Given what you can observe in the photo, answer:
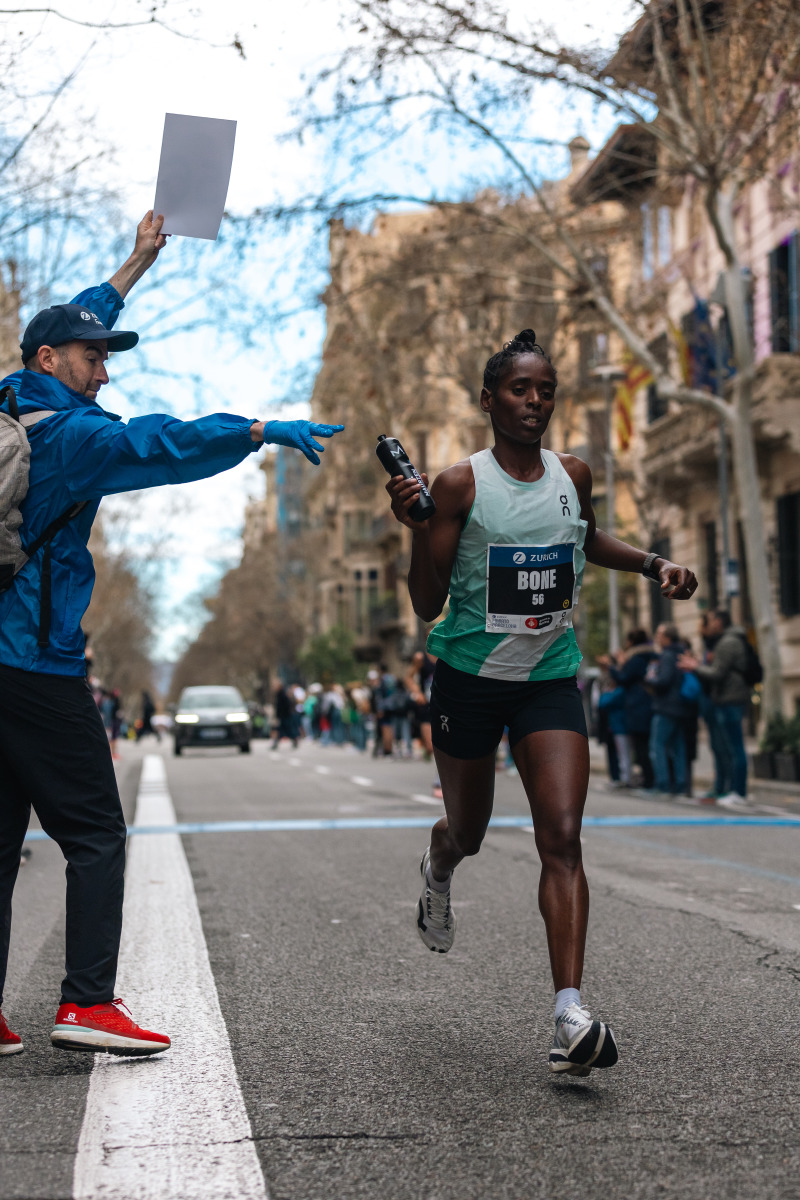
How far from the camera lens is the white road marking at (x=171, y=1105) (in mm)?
3156

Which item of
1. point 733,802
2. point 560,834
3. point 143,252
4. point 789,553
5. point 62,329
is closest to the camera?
point 560,834

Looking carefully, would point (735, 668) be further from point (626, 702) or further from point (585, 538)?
point (585, 538)

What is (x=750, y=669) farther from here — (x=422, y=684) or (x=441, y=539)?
(x=441, y=539)

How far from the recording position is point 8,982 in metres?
5.65

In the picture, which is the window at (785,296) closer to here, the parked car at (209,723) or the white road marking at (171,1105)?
the parked car at (209,723)

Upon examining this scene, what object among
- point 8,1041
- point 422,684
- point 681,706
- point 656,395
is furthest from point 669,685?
point 656,395

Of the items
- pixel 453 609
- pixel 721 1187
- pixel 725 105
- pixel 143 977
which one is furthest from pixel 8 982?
pixel 725 105

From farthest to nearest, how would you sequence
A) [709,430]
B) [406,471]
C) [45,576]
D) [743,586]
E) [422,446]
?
[422,446] → [743,586] → [709,430] → [45,576] → [406,471]

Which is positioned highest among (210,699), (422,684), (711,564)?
(711,564)

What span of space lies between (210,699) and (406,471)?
35.0m

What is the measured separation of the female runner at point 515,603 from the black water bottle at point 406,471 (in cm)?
23

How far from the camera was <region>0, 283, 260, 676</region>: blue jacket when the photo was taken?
3961 millimetres

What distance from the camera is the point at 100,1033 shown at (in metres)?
4.18

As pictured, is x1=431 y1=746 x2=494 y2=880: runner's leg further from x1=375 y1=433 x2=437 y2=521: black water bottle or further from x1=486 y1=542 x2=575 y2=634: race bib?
x1=375 y1=433 x2=437 y2=521: black water bottle
